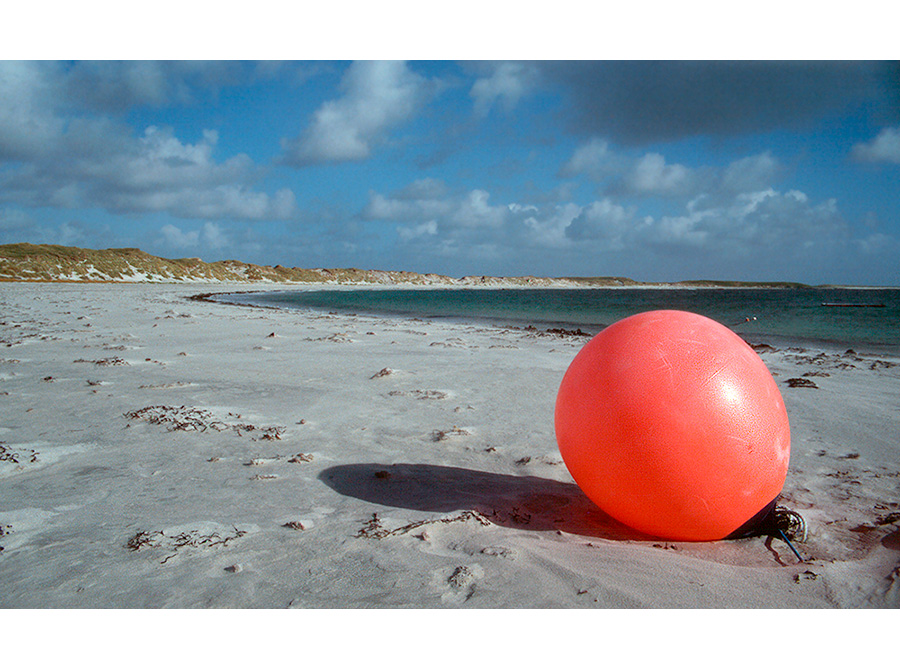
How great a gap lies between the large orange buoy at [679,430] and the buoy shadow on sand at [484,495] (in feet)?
1.03

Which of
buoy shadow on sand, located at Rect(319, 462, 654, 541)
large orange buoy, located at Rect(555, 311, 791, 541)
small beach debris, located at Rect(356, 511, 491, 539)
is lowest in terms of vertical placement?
buoy shadow on sand, located at Rect(319, 462, 654, 541)

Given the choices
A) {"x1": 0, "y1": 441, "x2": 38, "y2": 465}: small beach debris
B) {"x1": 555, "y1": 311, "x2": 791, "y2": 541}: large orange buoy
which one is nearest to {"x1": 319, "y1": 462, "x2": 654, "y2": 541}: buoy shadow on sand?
{"x1": 555, "y1": 311, "x2": 791, "y2": 541}: large orange buoy

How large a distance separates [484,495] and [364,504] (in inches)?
30.8

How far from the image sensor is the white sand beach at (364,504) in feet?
7.57

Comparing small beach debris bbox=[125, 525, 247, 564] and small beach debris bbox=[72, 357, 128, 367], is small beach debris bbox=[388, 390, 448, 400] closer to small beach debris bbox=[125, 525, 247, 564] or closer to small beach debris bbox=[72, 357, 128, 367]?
small beach debris bbox=[125, 525, 247, 564]

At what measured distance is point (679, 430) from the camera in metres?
2.54

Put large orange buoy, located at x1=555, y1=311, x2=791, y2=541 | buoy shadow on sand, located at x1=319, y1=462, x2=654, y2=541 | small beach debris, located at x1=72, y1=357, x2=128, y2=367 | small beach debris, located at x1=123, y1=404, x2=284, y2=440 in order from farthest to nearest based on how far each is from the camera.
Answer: small beach debris, located at x1=72, y1=357, x2=128, y2=367 → small beach debris, located at x1=123, y1=404, x2=284, y2=440 → buoy shadow on sand, located at x1=319, y1=462, x2=654, y2=541 → large orange buoy, located at x1=555, y1=311, x2=791, y2=541

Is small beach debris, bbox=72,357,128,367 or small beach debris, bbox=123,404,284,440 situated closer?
small beach debris, bbox=123,404,284,440

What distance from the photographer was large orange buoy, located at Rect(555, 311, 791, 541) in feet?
8.36

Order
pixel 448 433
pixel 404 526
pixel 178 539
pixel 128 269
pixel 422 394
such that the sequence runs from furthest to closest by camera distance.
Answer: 1. pixel 128 269
2. pixel 422 394
3. pixel 448 433
4. pixel 404 526
5. pixel 178 539

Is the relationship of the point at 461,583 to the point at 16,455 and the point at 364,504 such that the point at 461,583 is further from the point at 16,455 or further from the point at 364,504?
the point at 16,455

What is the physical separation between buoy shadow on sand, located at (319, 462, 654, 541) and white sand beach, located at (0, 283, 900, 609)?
2 centimetres

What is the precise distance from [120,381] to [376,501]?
469 centimetres

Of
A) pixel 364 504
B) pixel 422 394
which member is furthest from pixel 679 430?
pixel 422 394
